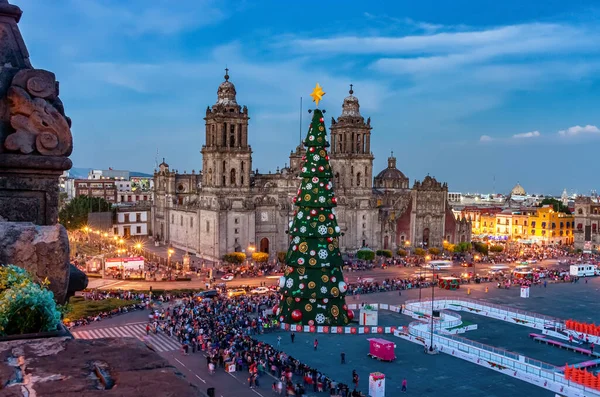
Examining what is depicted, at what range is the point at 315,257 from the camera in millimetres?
34781

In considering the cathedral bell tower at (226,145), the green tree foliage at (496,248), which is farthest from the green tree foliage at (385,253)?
the cathedral bell tower at (226,145)

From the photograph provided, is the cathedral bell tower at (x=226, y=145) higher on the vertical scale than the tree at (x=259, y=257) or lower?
higher

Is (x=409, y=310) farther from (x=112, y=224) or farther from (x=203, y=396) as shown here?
(x=112, y=224)

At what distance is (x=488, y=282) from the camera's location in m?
59.2

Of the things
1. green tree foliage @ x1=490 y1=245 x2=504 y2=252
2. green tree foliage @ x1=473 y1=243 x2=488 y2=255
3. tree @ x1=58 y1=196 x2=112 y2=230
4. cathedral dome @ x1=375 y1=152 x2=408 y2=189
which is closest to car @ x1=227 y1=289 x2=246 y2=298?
green tree foliage @ x1=473 y1=243 x2=488 y2=255

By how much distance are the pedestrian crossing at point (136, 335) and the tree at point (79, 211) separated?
49312 millimetres

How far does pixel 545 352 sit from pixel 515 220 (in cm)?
7706

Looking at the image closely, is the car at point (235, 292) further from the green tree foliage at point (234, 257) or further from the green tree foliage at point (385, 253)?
the green tree foliage at point (385, 253)

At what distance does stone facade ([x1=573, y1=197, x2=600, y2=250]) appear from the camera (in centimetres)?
9394

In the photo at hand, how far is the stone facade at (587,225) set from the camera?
3698 inches

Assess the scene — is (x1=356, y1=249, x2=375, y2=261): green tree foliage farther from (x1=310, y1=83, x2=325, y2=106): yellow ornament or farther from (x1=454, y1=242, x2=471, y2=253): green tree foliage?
(x1=310, y1=83, x2=325, y2=106): yellow ornament

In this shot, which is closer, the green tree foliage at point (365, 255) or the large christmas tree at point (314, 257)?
the large christmas tree at point (314, 257)

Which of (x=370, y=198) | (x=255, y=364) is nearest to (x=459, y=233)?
(x=370, y=198)

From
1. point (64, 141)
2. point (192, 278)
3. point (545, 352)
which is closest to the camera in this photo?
point (64, 141)
